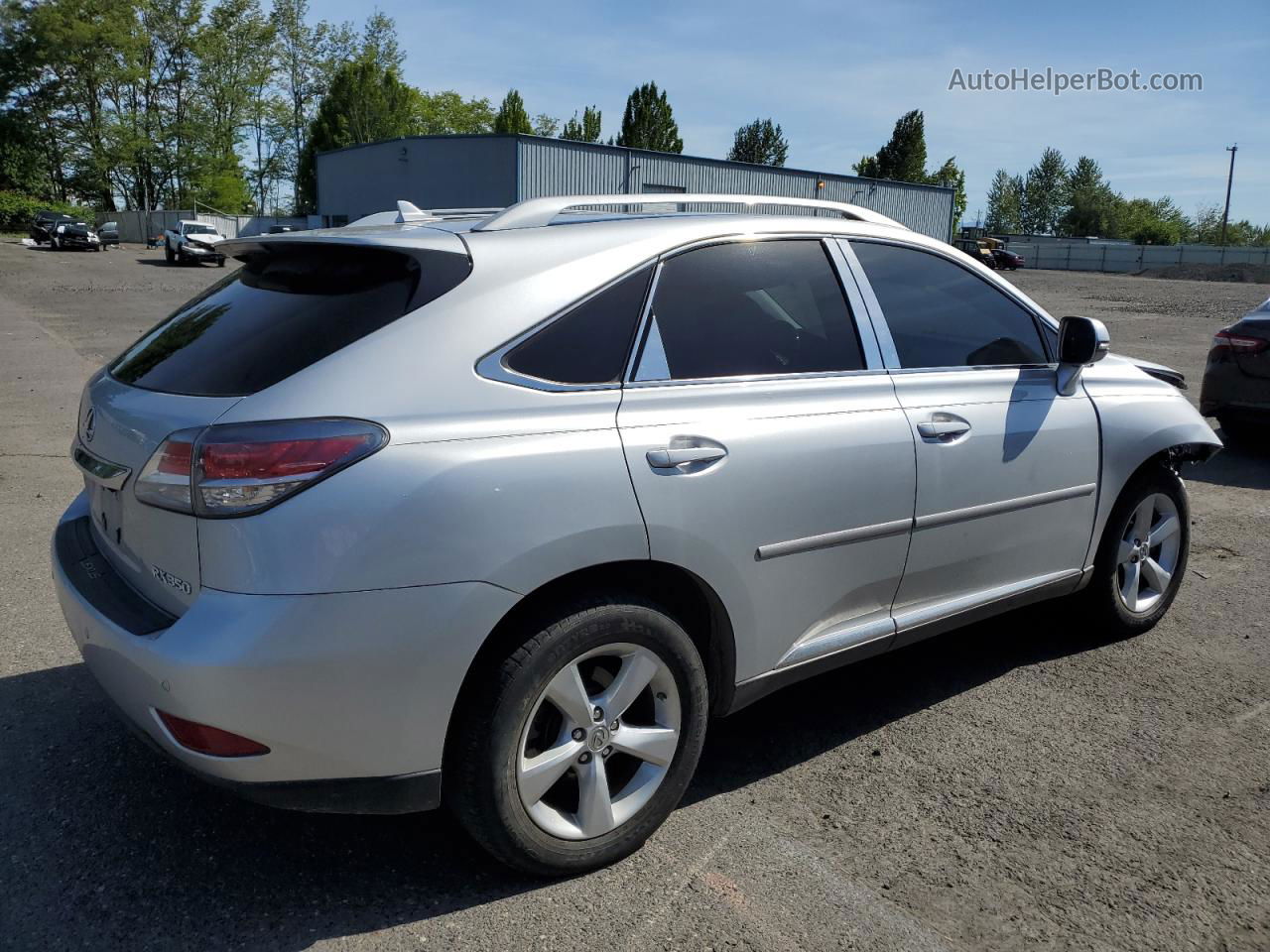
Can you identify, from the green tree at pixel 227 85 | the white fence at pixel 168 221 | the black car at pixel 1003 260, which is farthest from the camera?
the green tree at pixel 227 85

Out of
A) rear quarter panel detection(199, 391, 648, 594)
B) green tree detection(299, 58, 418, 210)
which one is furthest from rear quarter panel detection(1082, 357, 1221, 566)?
green tree detection(299, 58, 418, 210)

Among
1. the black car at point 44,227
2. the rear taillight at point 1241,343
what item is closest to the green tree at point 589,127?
the black car at point 44,227

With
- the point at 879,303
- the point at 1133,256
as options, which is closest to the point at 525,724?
the point at 879,303

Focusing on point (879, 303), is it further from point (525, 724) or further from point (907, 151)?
point (907, 151)

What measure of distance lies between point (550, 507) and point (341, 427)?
513mm

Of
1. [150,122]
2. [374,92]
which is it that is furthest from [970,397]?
[150,122]

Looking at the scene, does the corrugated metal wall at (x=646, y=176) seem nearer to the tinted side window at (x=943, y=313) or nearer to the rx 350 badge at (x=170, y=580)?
the tinted side window at (x=943, y=313)

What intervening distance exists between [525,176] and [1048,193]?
107 metres

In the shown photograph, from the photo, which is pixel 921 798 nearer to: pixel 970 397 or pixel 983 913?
pixel 983 913

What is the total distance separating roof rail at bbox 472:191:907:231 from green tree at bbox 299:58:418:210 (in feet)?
216

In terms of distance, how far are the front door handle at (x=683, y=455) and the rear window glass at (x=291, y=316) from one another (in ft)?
2.20

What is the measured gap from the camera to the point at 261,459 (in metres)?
2.24

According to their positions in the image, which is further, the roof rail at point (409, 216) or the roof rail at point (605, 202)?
the roof rail at point (409, 216)

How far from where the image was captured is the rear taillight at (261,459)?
223 cm
